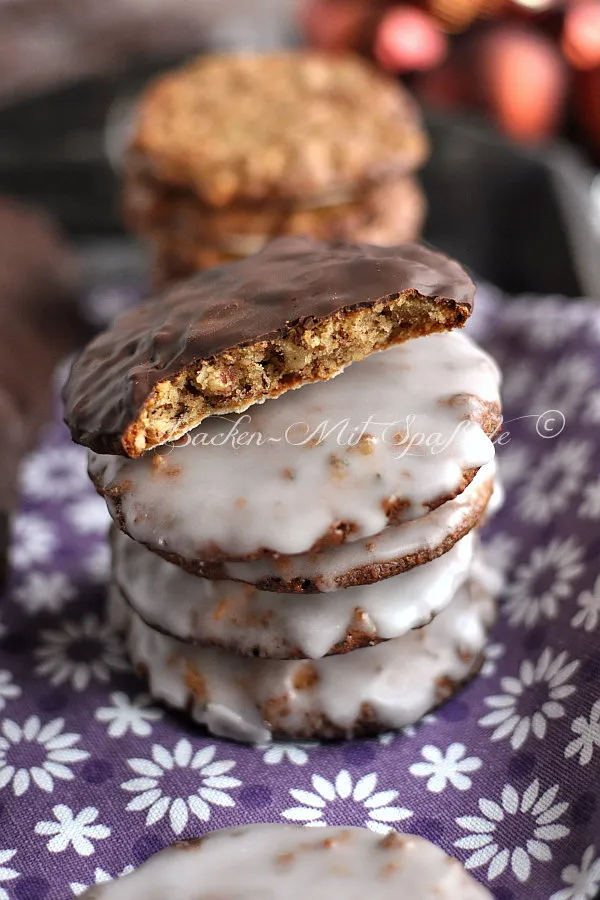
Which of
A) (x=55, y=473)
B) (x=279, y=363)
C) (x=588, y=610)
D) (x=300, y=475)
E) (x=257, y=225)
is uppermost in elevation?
(x=279, y=363)

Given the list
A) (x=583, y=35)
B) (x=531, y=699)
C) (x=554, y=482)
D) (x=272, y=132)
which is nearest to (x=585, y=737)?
(x=531, y=699)

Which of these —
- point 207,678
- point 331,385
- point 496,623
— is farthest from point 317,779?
point 331,385

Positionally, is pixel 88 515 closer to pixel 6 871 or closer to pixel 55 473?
pixel 55 473

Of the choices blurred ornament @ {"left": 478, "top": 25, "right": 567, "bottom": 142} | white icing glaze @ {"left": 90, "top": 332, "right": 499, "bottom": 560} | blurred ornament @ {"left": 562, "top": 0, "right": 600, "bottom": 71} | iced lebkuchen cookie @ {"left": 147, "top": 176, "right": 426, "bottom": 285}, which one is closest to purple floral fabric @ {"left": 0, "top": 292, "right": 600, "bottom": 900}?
white icing glaze @ {"left": 90, "top": 332, "right": 499, "bottom": 560}

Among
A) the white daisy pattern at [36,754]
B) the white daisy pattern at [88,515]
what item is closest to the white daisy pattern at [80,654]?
the white daisy pattern at [36,754]

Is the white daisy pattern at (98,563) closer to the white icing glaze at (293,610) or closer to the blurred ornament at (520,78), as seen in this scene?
the white icing glaze at (293,610)

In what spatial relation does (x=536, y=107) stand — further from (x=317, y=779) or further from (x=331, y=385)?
(x=317, y=779)

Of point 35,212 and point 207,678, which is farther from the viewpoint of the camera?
point 35,212

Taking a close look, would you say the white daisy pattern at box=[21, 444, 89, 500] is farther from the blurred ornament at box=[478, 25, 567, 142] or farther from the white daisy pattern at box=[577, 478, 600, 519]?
the blurred ornament at box=[478, 25, 567, 142]
